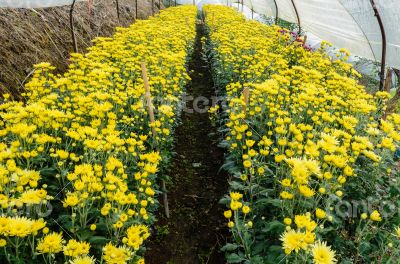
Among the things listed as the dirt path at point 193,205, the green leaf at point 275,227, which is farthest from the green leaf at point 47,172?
the green leaf at point 275,227

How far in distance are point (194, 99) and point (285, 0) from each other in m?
5.08

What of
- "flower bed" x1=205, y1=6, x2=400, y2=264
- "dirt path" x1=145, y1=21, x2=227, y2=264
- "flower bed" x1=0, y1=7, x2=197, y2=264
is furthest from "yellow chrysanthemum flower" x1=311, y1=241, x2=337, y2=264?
"dirt path" x1=145, y1=21, x2=227, y2=264

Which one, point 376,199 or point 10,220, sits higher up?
point 10,220

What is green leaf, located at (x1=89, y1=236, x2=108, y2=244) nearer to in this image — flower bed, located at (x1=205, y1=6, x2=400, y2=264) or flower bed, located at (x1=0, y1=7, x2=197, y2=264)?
flower bed, located at (x1=0, y1=7, x2=197, y2=264)

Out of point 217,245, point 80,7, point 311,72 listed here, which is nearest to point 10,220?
point 217,245

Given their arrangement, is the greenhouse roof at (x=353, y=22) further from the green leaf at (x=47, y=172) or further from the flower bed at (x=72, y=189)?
the green leaf at (x=47, y=172)

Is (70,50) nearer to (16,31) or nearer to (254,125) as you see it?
(16,31)

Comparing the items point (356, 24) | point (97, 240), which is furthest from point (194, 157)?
point (356, 24)

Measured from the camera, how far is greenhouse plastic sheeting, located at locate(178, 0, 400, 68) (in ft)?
15.7

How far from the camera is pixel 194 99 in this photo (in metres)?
6.92

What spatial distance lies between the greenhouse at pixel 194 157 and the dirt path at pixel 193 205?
0.02 metres

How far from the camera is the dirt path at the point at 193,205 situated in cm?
331

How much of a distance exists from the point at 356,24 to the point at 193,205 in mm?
4276

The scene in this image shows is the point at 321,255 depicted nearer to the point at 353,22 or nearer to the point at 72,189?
the point at 72,189
